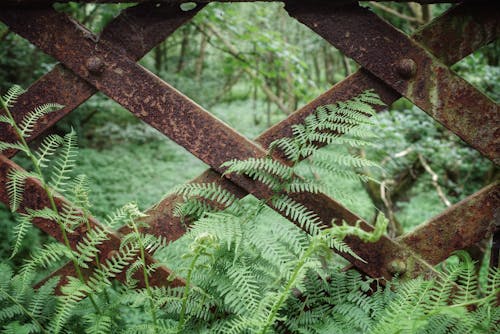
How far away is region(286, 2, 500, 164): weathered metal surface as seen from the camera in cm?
151

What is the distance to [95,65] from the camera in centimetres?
158

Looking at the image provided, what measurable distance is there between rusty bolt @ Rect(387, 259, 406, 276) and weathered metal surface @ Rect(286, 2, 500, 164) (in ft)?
2.08

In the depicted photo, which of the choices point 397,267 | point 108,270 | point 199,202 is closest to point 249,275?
point 199,202

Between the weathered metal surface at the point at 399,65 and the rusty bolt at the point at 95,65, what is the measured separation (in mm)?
815

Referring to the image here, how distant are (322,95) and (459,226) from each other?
850 mm

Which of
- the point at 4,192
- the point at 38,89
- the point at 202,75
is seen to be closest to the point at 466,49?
the point at 38,89

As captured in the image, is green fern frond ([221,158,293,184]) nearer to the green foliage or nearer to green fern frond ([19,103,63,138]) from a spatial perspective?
the green foliage

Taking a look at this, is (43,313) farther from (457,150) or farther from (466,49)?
(457,150)

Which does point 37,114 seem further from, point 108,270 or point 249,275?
point 249,275

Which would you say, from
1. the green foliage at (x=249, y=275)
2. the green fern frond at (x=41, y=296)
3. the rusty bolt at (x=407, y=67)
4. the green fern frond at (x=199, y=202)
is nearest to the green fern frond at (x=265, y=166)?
the green foliage at (x=249, y=275)

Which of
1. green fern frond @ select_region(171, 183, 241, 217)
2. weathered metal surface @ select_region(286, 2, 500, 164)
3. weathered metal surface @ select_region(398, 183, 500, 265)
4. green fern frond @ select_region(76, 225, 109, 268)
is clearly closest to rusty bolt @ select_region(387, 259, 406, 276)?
weathered metal surface @ select_region(398, 183, 500, 265)

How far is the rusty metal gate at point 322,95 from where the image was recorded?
1.51 metres

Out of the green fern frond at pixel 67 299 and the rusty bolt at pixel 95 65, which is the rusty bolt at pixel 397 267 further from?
the rusty bolt at pixel 95 65

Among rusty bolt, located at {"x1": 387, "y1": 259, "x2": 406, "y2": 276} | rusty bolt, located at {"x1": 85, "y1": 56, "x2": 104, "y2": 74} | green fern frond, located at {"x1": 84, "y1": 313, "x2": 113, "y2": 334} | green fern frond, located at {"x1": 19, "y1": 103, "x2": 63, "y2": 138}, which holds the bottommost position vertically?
rusty bolt, located at {"x1": 387, "y1": 259, "x2": 406, "y2": 276}
